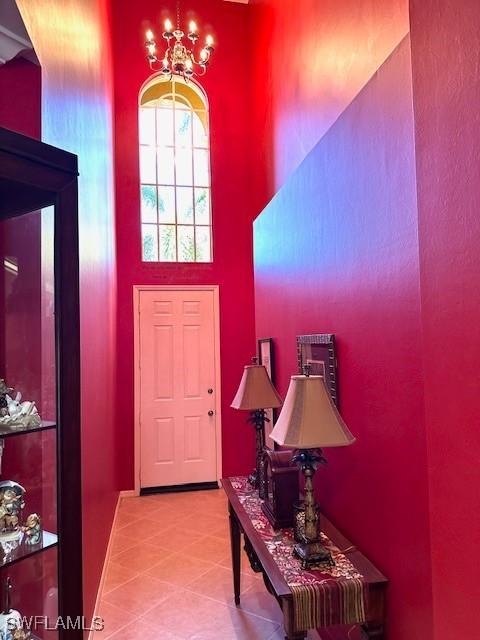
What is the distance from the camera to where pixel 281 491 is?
2301 millimetres

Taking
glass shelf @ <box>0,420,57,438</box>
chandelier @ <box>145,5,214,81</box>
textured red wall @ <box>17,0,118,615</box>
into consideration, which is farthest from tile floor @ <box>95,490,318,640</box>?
chandelier @ <box>145,5,214,81</box>

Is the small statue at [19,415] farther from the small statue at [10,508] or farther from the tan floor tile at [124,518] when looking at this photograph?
the tan floor tile at [124,518]

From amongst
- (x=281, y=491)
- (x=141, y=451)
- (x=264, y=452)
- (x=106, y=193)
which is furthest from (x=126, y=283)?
(x=281, y=491)

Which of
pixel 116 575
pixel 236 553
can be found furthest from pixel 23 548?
pixel 116 575

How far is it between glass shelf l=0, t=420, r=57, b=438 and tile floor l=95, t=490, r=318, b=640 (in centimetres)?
191

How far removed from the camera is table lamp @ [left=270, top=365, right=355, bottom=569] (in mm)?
1771

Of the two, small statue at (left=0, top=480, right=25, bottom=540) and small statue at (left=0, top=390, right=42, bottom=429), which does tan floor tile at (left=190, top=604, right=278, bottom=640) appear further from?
small statue at (left=0, top=390, right=42, bottom=429)

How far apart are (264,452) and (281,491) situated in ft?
1.18

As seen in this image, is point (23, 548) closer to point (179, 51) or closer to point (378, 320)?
point (378, 320)

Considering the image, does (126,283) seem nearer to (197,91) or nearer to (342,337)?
(197,91)

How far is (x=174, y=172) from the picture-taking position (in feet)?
18.9

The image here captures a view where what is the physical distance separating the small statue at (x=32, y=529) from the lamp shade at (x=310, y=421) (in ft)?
2.98

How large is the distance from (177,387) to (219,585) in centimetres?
259

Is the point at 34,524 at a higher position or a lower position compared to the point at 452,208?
lower
